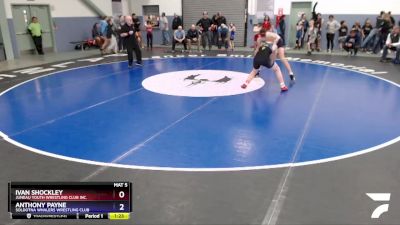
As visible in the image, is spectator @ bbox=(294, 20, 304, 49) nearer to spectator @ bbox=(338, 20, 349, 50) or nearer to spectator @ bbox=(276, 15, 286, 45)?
spectator @ bbox=(276, 15, 286, 45)

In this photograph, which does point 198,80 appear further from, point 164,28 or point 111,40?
point 164,28

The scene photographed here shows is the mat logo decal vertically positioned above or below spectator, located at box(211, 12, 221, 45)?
below

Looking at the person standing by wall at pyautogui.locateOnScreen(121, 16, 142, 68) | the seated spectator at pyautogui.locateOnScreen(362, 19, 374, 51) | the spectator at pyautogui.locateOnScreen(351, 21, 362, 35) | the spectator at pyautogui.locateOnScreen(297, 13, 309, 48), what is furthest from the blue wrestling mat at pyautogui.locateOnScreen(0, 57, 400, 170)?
the spectator at pyautogui.locateOnScreen(297, 13, 309, 48)

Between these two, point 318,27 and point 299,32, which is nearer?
point 318,27

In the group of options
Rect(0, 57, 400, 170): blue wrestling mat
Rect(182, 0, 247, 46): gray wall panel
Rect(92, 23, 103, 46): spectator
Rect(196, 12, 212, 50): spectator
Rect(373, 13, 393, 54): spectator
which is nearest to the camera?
Rect(0, 57, 400, 170): blue wrestling mat

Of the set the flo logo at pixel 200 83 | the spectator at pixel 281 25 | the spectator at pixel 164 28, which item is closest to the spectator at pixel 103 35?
the spectator at pixel 164 28

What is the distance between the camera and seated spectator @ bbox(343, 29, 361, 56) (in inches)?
560

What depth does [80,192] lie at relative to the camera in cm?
250

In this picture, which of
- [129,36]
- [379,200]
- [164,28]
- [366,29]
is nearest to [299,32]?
[366,29]

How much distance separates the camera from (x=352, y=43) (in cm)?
1420

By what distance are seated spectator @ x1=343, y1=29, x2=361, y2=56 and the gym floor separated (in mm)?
5942

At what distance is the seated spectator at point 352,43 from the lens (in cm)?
1422

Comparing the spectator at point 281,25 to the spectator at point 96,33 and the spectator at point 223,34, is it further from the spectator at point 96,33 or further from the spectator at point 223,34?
the spectator at point 96,33

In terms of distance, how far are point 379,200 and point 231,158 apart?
1.79 metres
